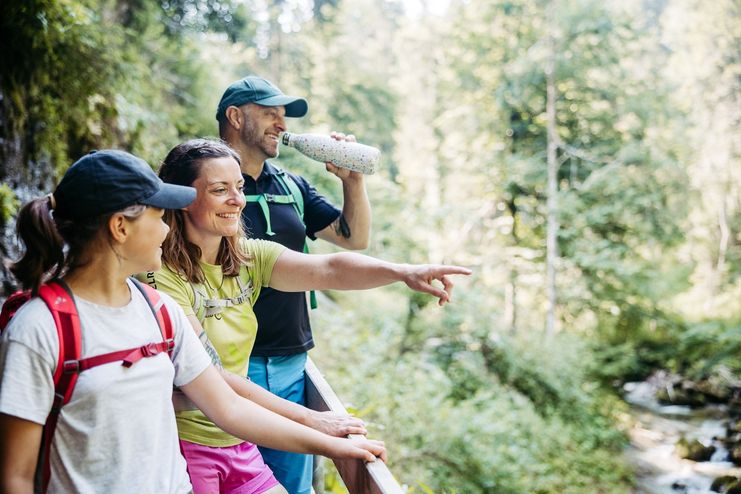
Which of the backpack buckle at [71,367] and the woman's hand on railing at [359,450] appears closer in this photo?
the backpack buckle at [71,367]

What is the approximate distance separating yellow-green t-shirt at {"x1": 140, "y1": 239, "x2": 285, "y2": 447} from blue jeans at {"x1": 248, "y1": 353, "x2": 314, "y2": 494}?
1.29 feet

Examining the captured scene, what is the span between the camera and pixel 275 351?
7.49 feet

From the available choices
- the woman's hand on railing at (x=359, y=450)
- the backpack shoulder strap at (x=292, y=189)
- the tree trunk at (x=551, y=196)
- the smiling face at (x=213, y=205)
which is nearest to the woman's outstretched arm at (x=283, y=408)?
the woman's hand on railing at (x=359, y=450)

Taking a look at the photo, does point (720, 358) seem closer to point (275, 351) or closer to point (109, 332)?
point (275, 351)

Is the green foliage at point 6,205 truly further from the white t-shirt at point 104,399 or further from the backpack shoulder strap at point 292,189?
the white t-shirt at point 104,399

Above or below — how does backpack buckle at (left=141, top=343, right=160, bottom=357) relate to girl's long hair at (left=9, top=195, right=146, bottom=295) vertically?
below

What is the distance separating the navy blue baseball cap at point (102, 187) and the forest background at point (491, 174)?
3125 millimetres

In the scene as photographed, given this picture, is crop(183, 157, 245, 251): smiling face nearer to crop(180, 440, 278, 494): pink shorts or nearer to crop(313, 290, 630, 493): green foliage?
crop(180, 440, 278, 494): pink shorts

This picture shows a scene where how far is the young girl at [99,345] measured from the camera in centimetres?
116

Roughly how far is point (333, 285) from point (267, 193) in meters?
0.64

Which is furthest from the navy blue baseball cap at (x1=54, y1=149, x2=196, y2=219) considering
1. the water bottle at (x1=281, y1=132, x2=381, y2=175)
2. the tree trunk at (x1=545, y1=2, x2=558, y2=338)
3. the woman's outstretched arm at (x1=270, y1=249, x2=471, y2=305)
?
the tree trunk at (x1=545, y1=2, x2=558, y2=338)

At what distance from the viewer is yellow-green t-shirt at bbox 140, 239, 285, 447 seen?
67.1 inches

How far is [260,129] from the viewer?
7.90 ft

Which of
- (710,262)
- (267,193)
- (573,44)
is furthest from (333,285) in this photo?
(710,262)
